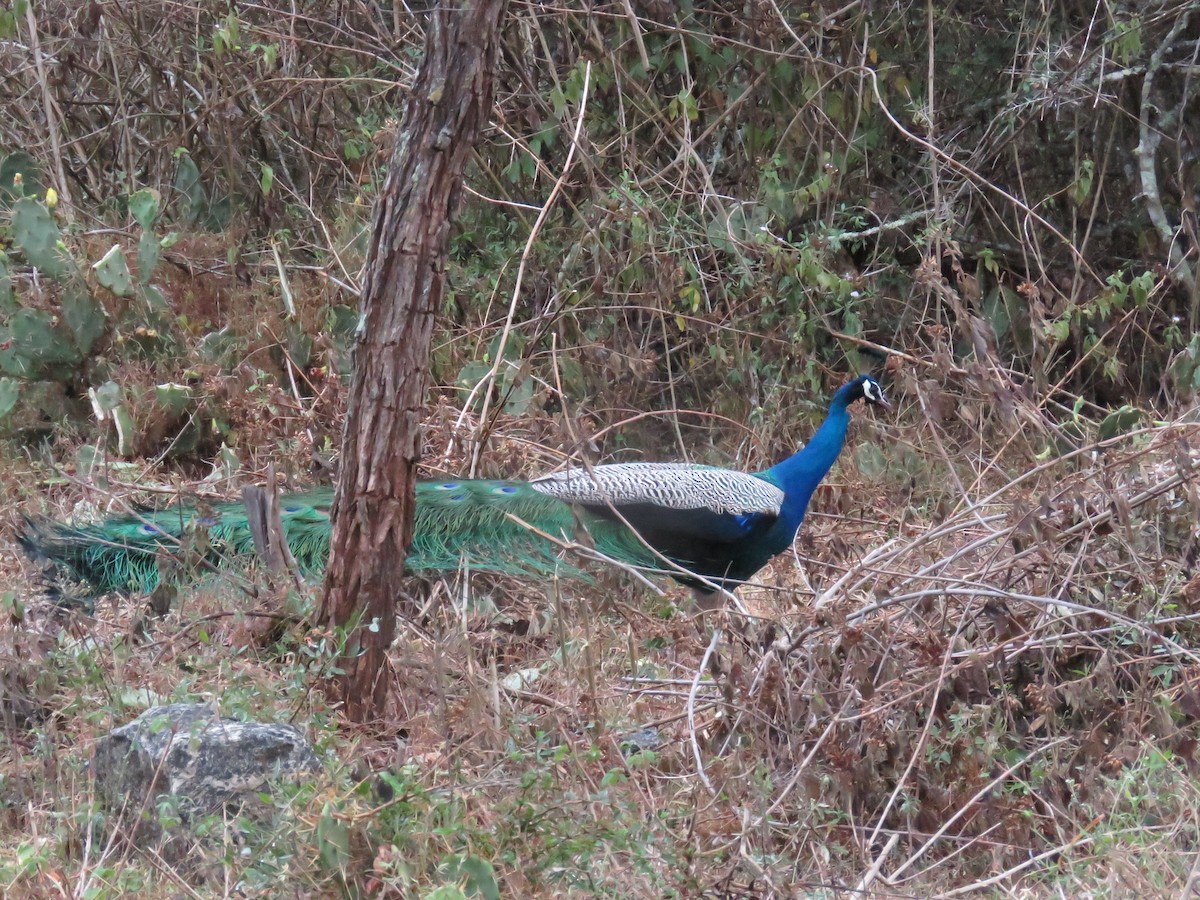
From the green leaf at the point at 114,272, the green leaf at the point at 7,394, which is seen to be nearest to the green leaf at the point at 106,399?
the green leaf at the point at 7,394

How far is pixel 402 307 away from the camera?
3199mm

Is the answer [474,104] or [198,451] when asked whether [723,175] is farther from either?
[474,104]

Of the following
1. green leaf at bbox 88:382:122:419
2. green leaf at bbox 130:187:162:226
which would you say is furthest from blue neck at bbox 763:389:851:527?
green leaf at bbox 130:187:162:226

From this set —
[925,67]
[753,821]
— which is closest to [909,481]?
[925,67]

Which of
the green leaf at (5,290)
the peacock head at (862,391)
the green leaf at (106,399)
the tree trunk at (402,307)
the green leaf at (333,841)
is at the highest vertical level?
the tree trunk at (402,307)

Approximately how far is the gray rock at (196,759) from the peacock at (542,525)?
98 cm

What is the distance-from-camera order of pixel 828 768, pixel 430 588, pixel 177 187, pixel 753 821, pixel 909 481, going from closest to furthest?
pixel 753 821 → pixel 828 768 → pixel 430 588 → pixel 909 481 → pixel 177 187

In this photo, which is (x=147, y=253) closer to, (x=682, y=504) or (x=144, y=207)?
(x=144, y=207)

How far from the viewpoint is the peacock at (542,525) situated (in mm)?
4102

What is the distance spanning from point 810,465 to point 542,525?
1.01m

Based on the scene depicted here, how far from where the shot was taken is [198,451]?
231 inches

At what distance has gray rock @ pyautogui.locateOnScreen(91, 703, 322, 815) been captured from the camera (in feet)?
9.10

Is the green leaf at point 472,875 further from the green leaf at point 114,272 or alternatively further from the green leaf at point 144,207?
the green leaf at point 144,207

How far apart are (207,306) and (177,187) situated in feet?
2.95
